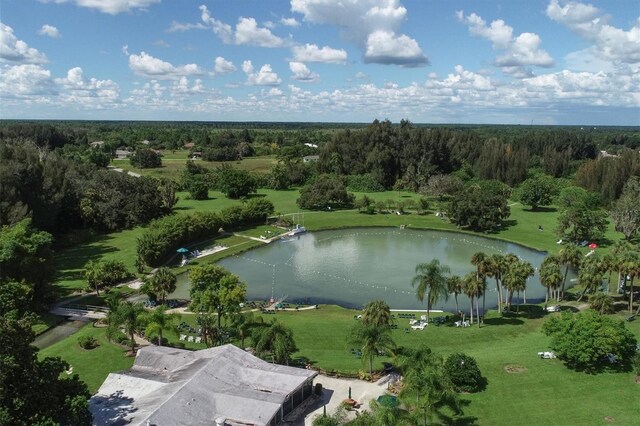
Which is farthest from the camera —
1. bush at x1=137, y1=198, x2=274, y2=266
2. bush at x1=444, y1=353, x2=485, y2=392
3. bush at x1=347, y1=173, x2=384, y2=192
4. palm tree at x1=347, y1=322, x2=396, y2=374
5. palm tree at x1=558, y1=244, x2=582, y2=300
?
bush at x1=347, y1=173, x2=384, y2=192

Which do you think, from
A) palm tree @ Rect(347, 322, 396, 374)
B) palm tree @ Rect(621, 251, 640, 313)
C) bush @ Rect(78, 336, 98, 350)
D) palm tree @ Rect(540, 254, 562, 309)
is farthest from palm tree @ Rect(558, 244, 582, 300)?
bush @ Rect(78, 336, 98, 350)

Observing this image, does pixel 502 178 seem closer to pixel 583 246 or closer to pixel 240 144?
pixel 583 246

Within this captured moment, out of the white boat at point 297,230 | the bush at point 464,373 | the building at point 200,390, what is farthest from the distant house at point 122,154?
the bush at point 464,373

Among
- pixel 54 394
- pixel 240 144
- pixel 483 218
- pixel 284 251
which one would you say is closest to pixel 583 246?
pixel 483 218

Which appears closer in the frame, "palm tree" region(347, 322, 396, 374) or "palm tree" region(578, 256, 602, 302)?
"palm tree" region(347, 322, 396, 374)

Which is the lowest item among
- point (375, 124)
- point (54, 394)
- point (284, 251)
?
point (284, 251)

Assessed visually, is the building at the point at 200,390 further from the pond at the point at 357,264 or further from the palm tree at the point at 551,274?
the palm tree at the point at 551,274

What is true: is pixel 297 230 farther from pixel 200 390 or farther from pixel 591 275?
pixel 200 390

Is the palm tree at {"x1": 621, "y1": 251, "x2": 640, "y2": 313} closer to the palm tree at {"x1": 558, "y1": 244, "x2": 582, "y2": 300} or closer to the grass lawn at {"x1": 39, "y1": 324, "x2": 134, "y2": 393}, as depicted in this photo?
the palm tree at {"x1": 558, "y1": 244, "x2": 582, "y2": 300}
